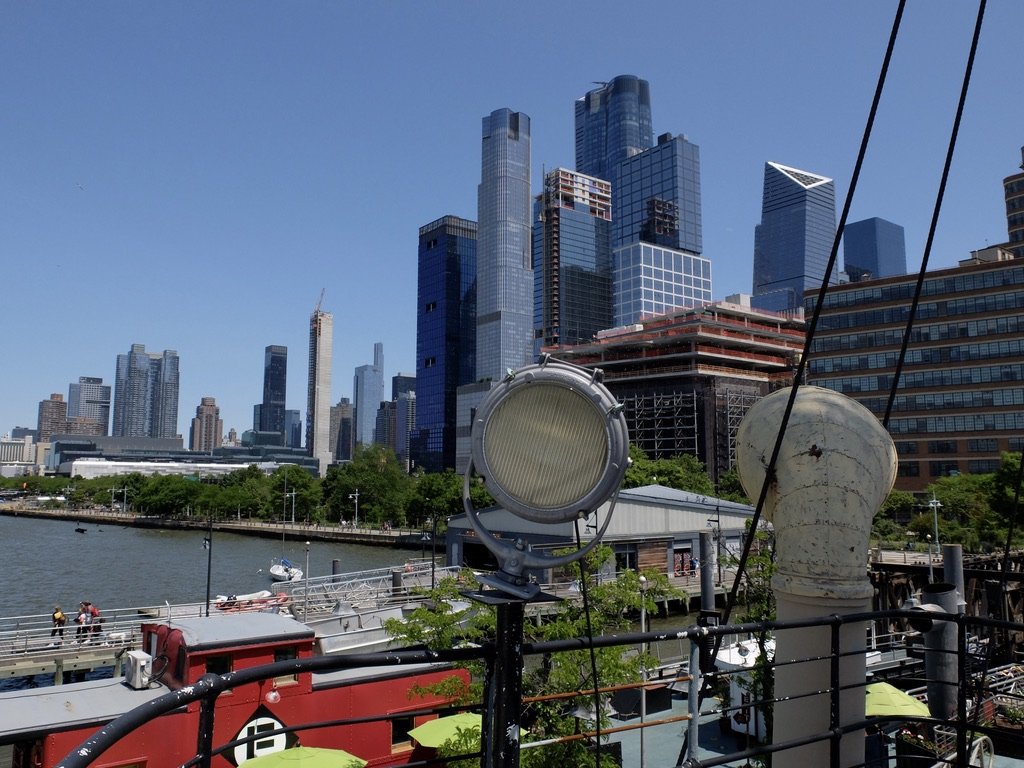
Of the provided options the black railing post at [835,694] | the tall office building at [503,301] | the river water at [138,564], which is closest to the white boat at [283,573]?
the river water at [138,564]

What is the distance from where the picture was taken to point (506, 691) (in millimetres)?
2705

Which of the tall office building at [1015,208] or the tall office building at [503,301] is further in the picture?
the tall office building at [503,301]

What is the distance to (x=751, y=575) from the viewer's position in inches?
651

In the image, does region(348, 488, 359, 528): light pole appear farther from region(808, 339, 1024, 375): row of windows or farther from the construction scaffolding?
region(808, 339, 1024, 375): row of windows

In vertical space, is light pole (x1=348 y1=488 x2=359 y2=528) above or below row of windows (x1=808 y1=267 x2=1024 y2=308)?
below

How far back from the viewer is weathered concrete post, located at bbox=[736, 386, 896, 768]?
14.1ft

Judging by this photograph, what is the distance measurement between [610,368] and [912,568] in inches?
3219

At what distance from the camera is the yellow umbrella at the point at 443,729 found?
1192 centimetres

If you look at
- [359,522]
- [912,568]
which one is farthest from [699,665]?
[359,522]

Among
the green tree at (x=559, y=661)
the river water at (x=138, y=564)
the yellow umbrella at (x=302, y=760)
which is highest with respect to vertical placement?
the green tree at (x=559, y=661)

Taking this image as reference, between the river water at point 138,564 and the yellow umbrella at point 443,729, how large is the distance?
96.7 feet

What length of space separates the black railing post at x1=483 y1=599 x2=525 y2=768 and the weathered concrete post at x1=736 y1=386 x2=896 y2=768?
220cm

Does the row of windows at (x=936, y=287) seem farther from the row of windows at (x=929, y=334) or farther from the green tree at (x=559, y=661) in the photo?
the green tree at (x=559, y=661)

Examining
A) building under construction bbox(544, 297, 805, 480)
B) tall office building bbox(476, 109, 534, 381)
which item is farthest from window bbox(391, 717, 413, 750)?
tall office building bbox(476, 109, 534, 381)
